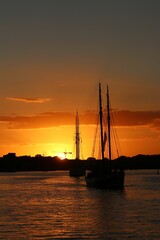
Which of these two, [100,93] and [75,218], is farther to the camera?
[100,93]

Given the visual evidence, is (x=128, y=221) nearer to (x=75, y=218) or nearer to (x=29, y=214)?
(x=75, y=218)

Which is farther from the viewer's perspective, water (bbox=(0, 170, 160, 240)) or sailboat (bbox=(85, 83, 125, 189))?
sailboat (bbox=(85, 83, 125, 189))

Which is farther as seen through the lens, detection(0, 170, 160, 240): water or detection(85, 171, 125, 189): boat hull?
detection(85, 171, 125, 189): boat hull

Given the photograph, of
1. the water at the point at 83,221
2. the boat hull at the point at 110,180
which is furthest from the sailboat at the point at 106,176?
the water at the point at 83,221

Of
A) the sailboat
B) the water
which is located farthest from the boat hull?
the water

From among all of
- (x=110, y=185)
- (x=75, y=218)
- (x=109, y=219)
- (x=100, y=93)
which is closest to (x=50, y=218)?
(x=75, y=218)

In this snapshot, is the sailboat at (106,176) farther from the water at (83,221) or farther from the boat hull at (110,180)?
the water at (83,221)

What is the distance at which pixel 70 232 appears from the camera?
45781 millimetres

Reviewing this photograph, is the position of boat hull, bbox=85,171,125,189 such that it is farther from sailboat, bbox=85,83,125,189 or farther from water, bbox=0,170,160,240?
water, bbox=0,170,160,240

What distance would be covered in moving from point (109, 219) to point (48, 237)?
12.8 m

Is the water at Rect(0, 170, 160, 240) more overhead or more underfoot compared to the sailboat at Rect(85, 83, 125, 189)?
more underfoot

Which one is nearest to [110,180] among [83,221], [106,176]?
[106,176]

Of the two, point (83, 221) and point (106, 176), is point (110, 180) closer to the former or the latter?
point (106, 176)

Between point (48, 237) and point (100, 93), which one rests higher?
point (100, 93)
